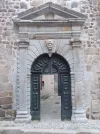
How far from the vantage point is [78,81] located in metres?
7.78

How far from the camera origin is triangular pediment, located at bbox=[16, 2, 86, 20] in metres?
7.79

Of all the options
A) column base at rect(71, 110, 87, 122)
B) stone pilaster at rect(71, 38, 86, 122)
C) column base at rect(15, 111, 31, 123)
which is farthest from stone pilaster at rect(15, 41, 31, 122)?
stone pilaster at rect(71, 38, 86, 122)

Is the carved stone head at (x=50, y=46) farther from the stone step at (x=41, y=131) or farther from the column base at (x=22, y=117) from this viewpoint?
the stone step at (x=41, y=131)

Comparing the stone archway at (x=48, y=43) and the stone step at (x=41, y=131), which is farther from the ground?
the stone archway at (x=48, y=43)

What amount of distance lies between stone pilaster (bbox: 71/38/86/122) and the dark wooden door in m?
0.29

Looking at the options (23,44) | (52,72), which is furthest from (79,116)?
(23,44)

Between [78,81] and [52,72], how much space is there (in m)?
0.93

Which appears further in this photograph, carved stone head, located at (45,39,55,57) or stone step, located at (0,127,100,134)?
carved stone head, located at (45,39,55,57)

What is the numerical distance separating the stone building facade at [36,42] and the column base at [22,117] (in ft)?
0.74

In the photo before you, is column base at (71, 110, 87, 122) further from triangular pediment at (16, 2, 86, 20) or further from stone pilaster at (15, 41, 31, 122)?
triangular pediment at (16, 2, 86, 20)

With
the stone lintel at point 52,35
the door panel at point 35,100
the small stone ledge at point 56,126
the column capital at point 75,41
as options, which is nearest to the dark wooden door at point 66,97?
the small stone ledge at point 56,126

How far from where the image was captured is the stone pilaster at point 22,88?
7.61 m

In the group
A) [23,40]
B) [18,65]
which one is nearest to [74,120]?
[18,65]

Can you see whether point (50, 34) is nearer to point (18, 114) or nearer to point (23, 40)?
point (23, 40)
